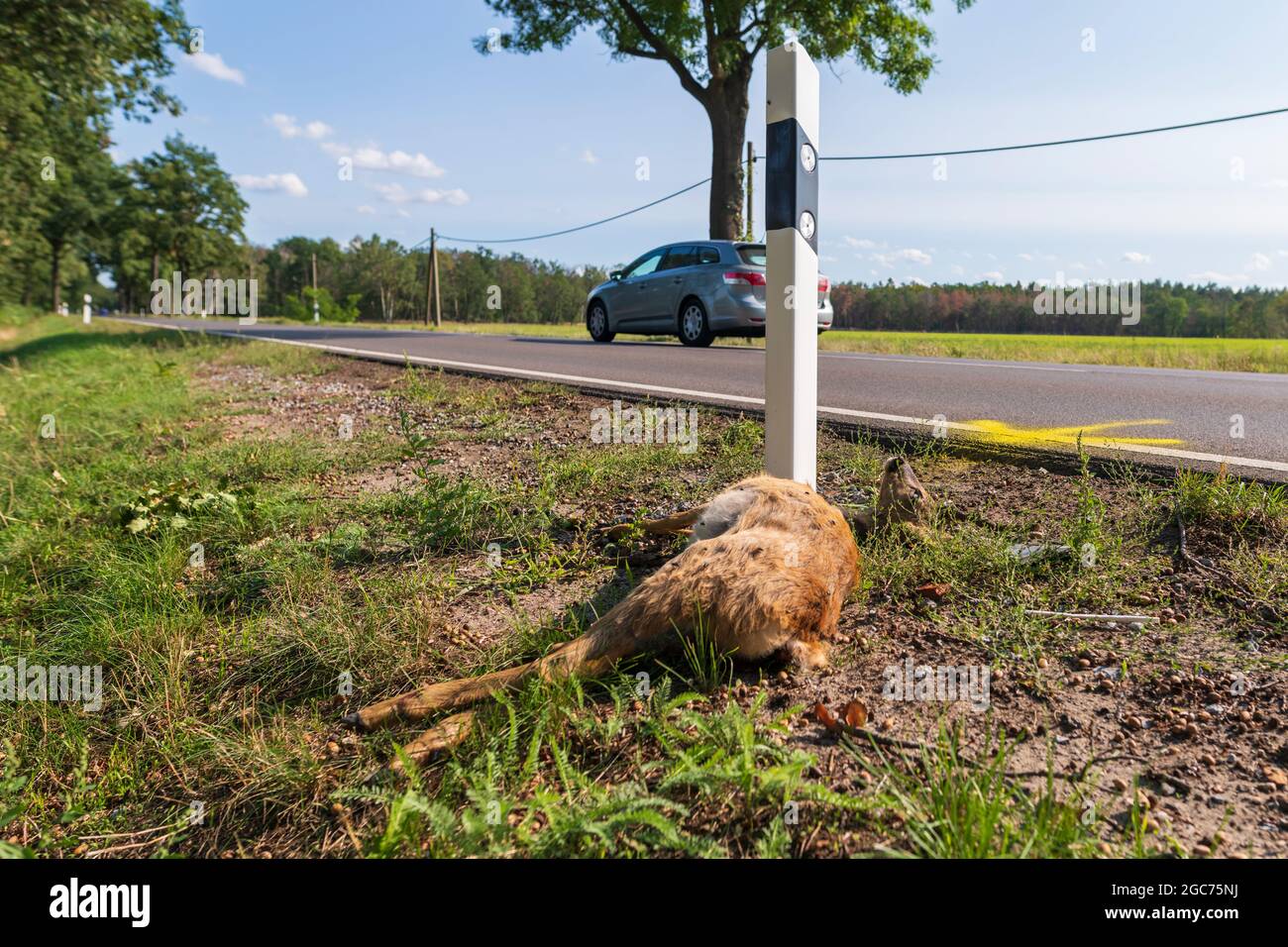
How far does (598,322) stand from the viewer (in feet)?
49.6

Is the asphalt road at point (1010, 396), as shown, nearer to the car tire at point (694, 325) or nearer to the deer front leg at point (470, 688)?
the car tire at point (694, 325)

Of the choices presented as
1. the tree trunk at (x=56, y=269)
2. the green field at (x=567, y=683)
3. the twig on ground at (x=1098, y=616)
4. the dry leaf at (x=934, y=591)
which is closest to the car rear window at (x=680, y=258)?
the green field at (x=567, y=683)

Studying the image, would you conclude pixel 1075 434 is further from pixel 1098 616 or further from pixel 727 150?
pixel 727 150

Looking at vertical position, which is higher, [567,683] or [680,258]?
[680,258]

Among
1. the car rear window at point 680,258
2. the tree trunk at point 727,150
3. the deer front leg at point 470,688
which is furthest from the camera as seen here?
the tree trunk at point 727,150

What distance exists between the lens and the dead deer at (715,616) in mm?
2111

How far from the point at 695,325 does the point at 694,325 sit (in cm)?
2

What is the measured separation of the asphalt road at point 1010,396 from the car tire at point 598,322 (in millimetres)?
4036

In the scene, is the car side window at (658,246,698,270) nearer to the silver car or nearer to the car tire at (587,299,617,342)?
the silver car

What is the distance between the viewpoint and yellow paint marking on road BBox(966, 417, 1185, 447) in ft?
14.2

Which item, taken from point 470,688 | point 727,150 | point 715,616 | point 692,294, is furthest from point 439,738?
point 727,150

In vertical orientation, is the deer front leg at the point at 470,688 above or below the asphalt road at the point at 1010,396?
below

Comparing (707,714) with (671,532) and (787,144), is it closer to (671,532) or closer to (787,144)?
(671,532)
